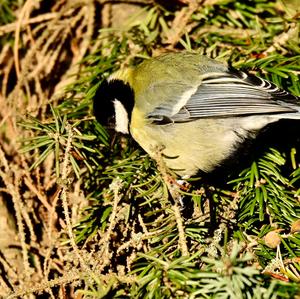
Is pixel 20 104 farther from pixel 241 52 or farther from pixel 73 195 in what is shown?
pixel 241 52

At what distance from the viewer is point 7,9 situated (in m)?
2.54

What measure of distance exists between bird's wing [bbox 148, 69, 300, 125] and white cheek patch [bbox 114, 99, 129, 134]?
0.39 feet

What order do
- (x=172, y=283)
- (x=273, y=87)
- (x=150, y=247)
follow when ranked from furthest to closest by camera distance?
(x=273, y=87) < (x=150, y=247) < (x=172, y=283)

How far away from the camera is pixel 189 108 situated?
2102 mm

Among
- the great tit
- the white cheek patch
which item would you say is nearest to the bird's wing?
the great tit

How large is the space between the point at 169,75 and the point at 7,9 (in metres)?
0.92

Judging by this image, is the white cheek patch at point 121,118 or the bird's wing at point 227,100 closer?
the bird's wing at point 227,100

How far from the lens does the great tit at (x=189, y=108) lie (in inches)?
79.4

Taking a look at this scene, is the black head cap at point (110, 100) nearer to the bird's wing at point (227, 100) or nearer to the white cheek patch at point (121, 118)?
the white cheek patch at point (121, 118)

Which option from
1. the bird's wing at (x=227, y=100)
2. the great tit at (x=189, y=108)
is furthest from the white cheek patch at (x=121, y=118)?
the bird's wing at (x=227, y=100)

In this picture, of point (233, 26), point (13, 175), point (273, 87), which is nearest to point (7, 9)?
point (13, 175)

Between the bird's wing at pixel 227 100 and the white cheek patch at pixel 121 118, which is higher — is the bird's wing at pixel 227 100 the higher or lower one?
the higher one

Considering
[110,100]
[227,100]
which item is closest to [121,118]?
[110,100]

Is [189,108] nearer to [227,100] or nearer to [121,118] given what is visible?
[227,100]
